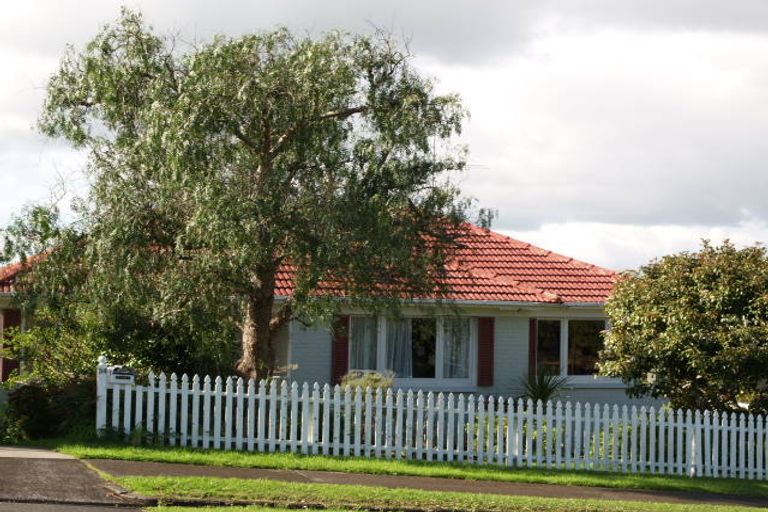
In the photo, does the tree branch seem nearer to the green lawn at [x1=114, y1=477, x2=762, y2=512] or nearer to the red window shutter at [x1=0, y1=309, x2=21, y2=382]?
the green lawn at [x1=114, y1=477, x2=762, y2=512]

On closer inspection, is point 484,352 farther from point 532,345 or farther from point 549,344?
point 549,344

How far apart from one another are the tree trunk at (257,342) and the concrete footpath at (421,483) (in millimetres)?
3124

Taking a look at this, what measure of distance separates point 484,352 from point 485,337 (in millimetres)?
311

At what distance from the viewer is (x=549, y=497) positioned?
1491 centimetres

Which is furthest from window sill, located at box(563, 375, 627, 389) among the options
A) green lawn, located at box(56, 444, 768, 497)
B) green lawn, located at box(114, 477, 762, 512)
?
green lawn, located at box(114, 477, 762, 512)

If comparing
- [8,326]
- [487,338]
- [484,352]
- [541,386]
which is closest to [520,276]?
[487,338]

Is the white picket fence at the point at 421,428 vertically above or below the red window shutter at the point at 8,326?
below

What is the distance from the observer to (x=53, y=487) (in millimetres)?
13195

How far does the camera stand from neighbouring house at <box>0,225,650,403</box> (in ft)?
78.0

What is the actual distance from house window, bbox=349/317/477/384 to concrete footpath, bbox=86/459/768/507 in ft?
28.0

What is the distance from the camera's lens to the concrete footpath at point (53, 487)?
40.8 ft

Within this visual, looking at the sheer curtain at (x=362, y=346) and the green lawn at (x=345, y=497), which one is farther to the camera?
the sheer curtain at (x=362, y=346)

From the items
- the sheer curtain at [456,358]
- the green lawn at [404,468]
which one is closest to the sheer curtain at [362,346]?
the sheer curtain at [456,358]

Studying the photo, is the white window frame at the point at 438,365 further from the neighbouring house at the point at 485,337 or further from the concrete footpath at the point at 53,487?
the concrete footpath at the point at 53,487
